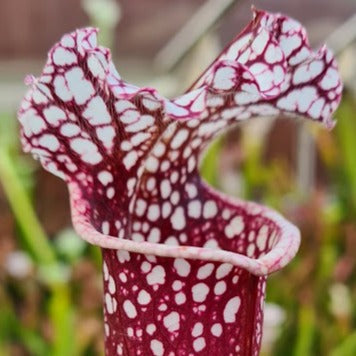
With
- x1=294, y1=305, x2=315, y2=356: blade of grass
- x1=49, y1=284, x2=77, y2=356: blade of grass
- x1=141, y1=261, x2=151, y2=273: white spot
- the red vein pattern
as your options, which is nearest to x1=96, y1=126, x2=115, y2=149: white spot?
the red vein pattern

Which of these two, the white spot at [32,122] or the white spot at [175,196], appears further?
the white spot at [175,196]

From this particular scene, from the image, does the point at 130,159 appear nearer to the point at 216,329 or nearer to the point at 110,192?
the point at 110,192

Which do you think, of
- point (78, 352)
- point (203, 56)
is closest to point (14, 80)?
point (203, 56)

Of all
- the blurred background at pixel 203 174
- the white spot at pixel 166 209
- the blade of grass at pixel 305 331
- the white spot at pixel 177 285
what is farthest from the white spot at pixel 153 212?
the blade of grass at pixel 305 331

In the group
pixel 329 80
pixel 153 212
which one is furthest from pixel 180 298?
pixel 329 80

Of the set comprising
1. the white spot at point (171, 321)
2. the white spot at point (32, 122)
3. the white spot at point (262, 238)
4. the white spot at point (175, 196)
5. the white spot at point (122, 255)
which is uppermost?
the white spot at point (32, 122)

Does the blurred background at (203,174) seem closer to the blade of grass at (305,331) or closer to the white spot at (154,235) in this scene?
the blade of grass at (305,331)
